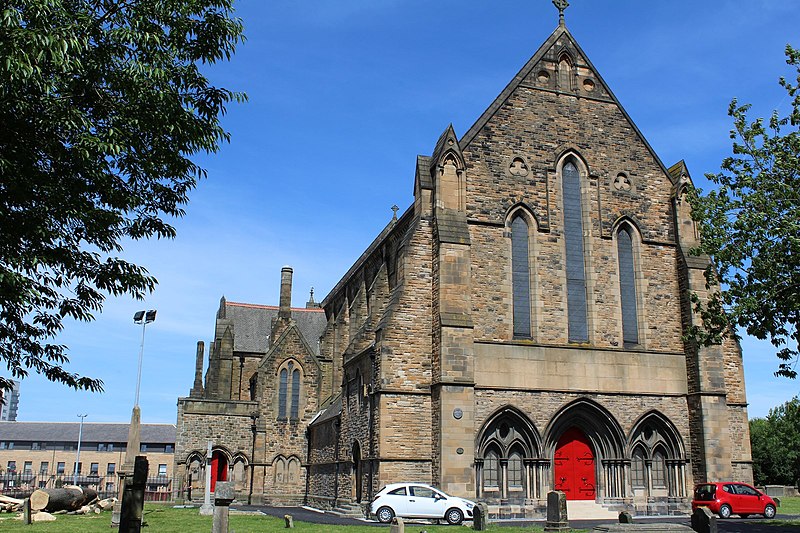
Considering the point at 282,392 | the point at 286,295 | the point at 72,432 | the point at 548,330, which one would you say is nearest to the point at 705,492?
the point at 548,330

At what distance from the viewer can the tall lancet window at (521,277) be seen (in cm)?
2552

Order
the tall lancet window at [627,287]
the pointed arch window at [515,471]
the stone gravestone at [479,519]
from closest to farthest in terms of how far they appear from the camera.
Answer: the stone gravestone at [479,519] → the pointed arch window at [515,471] → the tall lancet window at [627,287]

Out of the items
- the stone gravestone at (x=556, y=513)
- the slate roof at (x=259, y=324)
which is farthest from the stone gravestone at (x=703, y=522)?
the slate roof at (x=259, y=324)

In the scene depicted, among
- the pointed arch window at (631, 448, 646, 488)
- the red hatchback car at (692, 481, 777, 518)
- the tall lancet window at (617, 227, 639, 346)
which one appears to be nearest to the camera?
the red hatchback car at (692, 481, 777, 518)

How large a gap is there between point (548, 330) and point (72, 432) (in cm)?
7676

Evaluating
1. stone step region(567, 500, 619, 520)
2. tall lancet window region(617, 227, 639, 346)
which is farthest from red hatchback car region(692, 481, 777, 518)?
tall lancet window region(617, 227, 639, 346)

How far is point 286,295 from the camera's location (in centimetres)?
4869

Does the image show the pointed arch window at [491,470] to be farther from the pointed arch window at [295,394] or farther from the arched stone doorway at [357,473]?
the pointed arch window at [295,394]

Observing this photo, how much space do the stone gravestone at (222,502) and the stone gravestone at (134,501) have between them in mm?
2027

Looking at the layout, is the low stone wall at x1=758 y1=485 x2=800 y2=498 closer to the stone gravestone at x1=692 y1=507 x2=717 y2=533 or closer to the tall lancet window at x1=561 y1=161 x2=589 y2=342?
the tall lancet window at x1=561 y1=161 x2=589 y2=342

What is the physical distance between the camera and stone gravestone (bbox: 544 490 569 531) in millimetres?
18516

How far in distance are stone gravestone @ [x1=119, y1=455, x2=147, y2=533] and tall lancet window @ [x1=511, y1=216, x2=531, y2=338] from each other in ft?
52.4

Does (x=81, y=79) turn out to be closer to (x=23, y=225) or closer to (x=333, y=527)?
(x=23, y=225)

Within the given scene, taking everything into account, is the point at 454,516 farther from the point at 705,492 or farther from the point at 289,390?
the point at 289,390
